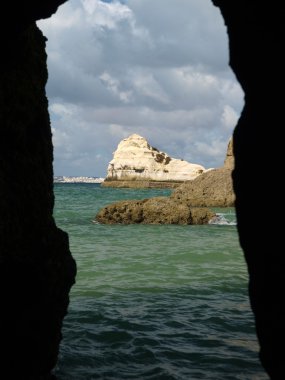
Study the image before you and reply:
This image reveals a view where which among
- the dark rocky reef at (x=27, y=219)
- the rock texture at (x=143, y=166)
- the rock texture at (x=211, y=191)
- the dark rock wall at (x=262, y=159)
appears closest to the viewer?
the dark rock wall at (x=262, y=159)

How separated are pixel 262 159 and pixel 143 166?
10557 cm

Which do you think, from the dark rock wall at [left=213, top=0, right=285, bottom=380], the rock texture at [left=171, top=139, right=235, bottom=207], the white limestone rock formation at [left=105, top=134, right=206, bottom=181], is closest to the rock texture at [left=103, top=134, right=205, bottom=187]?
the white limestone rock formation at [left=105, top=134, right=206, bottom=181]

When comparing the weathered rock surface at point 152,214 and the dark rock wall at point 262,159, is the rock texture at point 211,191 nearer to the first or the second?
the weathered rock surface at point 152,214

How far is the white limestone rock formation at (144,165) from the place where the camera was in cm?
10746

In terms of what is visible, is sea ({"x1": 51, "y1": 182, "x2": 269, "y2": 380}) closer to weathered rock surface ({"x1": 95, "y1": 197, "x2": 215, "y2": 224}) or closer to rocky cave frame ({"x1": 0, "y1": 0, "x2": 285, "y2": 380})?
rocky cave frame ({"x1": 0, "y1": 0, "x2": 285, "y2": 380})

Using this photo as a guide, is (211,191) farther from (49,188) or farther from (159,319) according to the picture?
(49,188)

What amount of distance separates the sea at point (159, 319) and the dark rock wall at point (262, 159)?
203 centimetres

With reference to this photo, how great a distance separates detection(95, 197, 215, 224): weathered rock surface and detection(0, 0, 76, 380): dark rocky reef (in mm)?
18507

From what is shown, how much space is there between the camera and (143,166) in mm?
108812

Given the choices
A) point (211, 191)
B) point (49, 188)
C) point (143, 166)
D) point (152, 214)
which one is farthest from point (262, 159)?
point (143, 166)

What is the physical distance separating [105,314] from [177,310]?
1.17 meters

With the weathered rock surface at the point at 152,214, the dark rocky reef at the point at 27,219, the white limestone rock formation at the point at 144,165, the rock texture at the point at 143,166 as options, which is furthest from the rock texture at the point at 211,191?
the white limestone rock formation at the point at 144,165

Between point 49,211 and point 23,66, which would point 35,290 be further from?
point 23,66

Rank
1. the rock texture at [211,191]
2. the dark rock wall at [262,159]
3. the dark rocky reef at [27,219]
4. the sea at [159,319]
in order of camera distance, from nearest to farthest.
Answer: the dark rock wall at [262,159], the dark rocky reef at [27,219], the sea at [159,319], the rock texture at [211,191]
